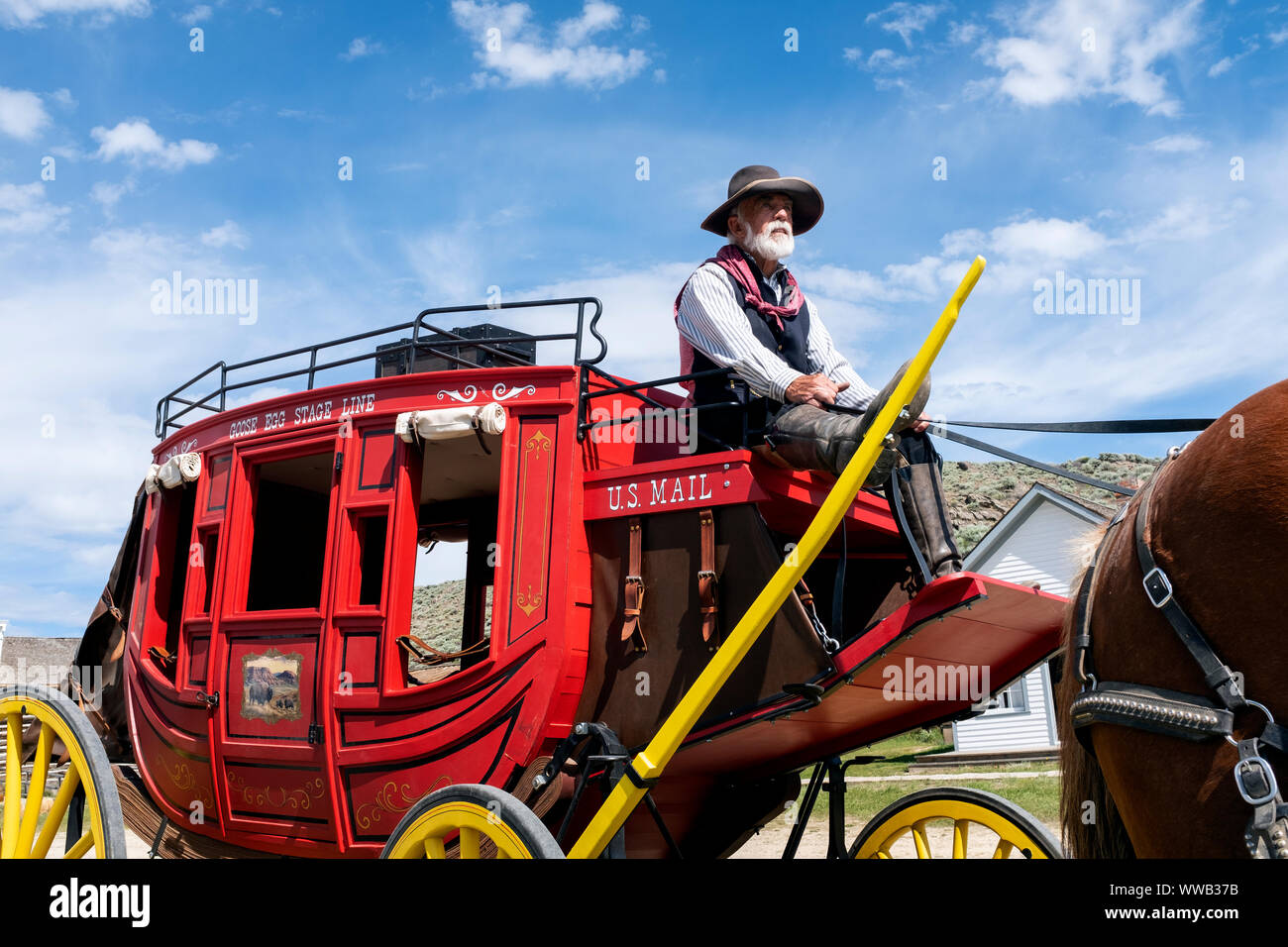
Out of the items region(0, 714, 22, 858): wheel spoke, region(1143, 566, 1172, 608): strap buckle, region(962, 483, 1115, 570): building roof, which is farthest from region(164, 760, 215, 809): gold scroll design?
region(962, 483, 1115, 570): building roof

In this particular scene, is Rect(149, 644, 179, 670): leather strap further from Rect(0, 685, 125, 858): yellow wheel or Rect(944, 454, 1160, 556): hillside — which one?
Rect(944, 454, 1160, 556): hillside

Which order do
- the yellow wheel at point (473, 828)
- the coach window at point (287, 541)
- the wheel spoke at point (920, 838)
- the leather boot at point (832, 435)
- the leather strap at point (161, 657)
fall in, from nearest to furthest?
the leather boot at point (832, 435) → the yellow wheel at point (473, 828) → the wheel spoke at point (920, 838) → the leather strap at point (161, 657) → the coach window at point (287, 541)

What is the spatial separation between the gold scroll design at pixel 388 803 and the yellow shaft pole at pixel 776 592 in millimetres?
A: 1083

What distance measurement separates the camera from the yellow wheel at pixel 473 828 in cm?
323

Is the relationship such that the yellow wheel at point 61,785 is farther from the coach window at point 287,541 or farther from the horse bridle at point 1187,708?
the horse bridle at point 1187,708

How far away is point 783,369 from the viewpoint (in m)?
3.76

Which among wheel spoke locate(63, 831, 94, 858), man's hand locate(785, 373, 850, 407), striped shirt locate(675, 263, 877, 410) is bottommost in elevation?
wheel spoke locate(63, 831, 94, 858)

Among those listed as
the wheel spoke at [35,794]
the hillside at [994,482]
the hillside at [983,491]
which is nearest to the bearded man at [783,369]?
the wheel spoke at [35,794]

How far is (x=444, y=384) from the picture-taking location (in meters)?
4.42

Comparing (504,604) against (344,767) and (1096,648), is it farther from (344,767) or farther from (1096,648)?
(1096,648)

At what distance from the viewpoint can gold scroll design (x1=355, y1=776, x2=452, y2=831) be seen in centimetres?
411
